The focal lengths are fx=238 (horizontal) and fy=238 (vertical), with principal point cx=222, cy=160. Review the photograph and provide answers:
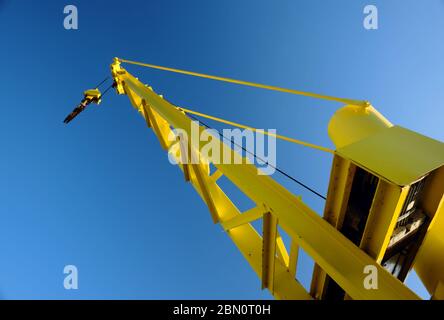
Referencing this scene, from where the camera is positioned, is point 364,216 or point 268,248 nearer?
point 364,216

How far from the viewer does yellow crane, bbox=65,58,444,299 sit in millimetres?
2168

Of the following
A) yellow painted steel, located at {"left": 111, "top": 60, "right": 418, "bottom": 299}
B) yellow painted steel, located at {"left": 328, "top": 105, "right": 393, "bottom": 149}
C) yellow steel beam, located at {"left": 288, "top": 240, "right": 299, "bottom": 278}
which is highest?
yellow painted steel, located at {"left": 328, "top": 105, "right": 393, "bottom": 149}

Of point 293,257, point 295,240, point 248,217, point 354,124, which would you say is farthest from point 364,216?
point 354,124

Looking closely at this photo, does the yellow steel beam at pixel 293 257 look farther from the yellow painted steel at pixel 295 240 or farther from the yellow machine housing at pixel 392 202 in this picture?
the yellow machine housing at pixel 392 202

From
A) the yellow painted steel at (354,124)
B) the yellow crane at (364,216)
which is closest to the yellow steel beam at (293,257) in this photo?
the yellow crane at (364,216)

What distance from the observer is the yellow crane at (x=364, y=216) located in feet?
7.11

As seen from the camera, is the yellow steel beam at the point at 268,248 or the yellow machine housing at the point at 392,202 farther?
the yellow steel beam at the point at 268,248

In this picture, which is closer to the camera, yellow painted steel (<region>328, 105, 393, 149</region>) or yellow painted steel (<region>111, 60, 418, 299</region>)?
yellow painted steel (<region>111, 60, 418, 299</region>)

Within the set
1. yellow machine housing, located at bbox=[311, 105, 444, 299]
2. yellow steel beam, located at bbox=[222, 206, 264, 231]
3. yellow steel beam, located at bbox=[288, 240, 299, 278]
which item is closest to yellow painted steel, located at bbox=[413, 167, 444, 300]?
yellow machine housing, located at bbox=[311, 105, 444, 299]

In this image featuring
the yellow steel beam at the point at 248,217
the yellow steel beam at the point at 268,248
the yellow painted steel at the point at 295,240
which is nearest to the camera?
the yellow painted steel at the point at 295,240

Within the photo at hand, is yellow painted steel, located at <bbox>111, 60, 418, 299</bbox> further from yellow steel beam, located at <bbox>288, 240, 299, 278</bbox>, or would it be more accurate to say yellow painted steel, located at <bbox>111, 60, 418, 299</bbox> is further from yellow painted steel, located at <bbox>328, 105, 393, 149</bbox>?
yellow painted steel, located at <bbox>328, 105, 393, 149</bbox>

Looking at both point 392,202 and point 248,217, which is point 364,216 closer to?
point 392,202

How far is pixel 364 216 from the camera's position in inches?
107

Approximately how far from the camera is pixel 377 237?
2.43 m
